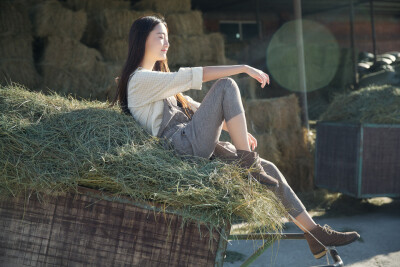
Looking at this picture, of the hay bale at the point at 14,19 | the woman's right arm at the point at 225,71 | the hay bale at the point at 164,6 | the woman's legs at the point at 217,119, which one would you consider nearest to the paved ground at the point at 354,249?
the woman's legs at the point at 217,119

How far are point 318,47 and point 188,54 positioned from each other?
4433 mm

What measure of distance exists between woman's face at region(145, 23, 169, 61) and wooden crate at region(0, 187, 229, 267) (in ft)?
3.91

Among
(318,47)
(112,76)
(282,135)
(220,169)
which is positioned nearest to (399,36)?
(318,47)

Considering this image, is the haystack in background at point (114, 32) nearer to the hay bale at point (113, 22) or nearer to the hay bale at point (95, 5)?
the hay bale at point (113, 22)

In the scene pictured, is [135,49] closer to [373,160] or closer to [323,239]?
[323,239]

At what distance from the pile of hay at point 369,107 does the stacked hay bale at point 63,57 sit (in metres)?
2.72

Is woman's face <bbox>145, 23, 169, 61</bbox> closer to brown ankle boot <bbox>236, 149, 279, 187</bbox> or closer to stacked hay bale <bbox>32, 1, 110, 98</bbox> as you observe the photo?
brown ankle boot <bbox>236, 149, 279, 187</bbox>

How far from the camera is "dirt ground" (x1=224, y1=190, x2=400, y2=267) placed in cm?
380

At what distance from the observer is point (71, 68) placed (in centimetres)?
578

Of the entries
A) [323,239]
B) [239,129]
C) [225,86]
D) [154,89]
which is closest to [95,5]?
[154,89]

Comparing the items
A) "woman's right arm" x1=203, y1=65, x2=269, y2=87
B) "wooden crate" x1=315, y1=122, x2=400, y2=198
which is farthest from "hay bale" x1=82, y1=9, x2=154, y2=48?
"woman's right arm" x1=203, y1=65, x2=269, y2=87

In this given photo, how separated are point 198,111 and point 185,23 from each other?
14.3ft

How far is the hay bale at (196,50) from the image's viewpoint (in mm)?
6488

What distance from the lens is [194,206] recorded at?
6.18 ft
